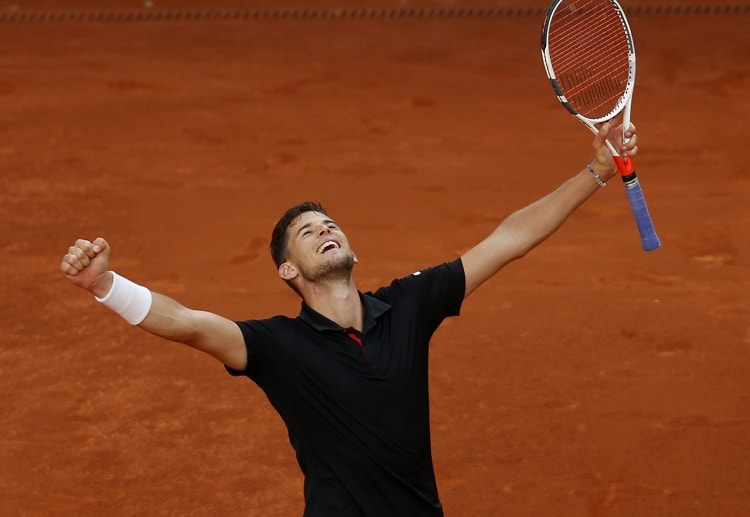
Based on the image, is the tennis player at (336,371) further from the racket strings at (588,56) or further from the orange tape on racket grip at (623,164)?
the racket strings at (588,56)

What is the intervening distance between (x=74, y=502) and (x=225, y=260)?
201cm

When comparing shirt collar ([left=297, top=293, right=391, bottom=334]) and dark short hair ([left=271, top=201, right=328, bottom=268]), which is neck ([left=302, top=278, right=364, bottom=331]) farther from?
dark short hair ([left=271, top=201, right=328, bottom=268])

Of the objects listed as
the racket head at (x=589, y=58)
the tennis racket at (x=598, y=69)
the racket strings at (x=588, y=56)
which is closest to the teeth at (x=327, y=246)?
the tennis racket at (x=598, y=69)

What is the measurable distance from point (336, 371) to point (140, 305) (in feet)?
1.84

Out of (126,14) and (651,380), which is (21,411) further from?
(126,14)

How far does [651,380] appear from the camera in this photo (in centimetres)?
581

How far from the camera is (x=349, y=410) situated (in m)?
3.53

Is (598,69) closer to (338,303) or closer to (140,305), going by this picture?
(338,303)

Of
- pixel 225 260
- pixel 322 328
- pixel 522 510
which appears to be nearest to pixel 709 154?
pixel 225 260

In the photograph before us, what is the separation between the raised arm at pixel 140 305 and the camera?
3332mm

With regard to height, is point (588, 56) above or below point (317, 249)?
below

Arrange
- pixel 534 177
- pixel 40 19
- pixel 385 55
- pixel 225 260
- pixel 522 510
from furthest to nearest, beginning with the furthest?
1. pixel 40 19
2. pixel 385 55
3. pixel 534 177
4. pixel 225 260
5. pixel 522 510

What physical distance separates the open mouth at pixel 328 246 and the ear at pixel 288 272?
0.36 feet

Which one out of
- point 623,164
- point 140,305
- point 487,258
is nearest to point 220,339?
point 140,305
